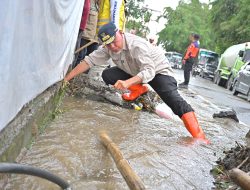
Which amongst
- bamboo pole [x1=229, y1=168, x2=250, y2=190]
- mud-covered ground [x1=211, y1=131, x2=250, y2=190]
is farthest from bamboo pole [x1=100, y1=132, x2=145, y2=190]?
mud-covered ground [x1=211, y1=131, x2=250, y2=190]

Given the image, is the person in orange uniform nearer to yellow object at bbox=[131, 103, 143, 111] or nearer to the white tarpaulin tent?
yellow object at bbox=[131, 103, 143, 111]

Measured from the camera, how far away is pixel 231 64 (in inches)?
904

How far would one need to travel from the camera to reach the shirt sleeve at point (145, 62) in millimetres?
4215

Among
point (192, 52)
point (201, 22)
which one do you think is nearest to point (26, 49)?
point (192, 52)

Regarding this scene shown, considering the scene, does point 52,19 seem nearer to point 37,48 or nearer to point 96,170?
point 37,48

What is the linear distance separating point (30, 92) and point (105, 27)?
1.44 metres

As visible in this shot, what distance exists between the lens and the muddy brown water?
2.82m

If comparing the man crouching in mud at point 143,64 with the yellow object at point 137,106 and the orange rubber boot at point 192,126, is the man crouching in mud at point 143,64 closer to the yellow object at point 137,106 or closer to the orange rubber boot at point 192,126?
the orange rubber boot at point 192,126

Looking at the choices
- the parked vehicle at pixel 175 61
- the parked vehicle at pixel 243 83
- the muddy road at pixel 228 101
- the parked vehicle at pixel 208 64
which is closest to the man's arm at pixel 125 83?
the muddy road at pixel 228 101

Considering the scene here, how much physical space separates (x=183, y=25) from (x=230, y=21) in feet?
87.9

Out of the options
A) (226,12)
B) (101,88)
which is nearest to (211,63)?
(226,12)

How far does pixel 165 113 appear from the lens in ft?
19.0

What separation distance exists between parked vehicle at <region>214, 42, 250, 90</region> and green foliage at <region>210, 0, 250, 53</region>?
5.43m

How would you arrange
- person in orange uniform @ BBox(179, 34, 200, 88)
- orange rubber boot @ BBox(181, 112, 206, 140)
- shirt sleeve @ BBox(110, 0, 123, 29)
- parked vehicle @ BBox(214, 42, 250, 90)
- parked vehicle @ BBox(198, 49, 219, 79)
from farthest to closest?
1. parked vehicle @ BBox(198, 49, 219, 79)
2. parked vehicle @ BBox(214, 42, 250, 90)
3. person in orange uniform @ BBox(179, 34, 200, 88)
4. shirt sleeve @ BBox(110, 0, 123, 29)
5. orange rubber boot @ BBox(181, 112, 206, 140)
